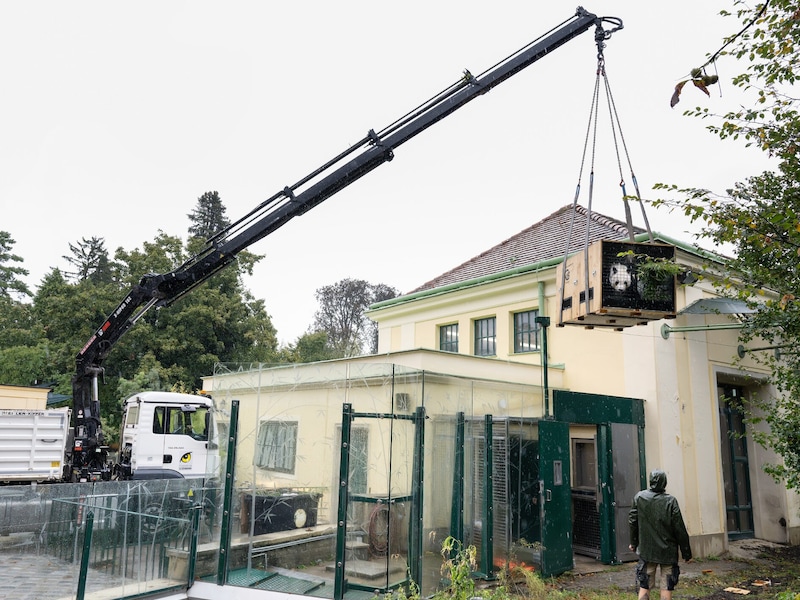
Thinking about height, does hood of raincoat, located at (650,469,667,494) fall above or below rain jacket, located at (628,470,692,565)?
above

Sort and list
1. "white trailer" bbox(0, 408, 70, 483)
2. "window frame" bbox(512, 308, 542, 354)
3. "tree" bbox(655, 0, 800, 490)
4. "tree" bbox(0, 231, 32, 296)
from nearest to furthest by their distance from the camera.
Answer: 1. "tree" bbox(655, 0, 800, 490)
2. "white trailer" bbox(0, 408, 70, 483)
3. "window frame" bbox(512, 308, 542, 354)
4. "tree" bbox(0, 231, 32, 296)

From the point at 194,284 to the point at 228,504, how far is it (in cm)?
514

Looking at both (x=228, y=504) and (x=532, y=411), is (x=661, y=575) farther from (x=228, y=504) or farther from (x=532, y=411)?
(x=228, y=504)

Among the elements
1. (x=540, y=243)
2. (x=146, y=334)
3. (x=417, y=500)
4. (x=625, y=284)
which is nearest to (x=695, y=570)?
(x=417, y=500)

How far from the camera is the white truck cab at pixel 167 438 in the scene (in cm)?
1602

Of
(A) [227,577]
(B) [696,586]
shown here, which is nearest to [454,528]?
(A) [227,577]

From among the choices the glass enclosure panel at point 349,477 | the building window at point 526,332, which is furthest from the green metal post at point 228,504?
the building window at point 526,332

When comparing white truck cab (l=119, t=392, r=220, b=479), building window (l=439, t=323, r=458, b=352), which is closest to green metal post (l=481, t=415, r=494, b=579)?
building window (l=439, t=323, r=458, b=352)

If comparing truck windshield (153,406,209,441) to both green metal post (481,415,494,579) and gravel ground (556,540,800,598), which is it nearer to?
green metal post (481,415,494,579)

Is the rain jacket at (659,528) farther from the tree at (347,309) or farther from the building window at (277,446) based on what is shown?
the tree at (347,309)

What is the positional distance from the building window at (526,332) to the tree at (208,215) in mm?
39571

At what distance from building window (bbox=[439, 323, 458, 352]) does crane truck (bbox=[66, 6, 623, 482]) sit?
21.2 feet

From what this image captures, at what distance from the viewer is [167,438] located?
1638cm

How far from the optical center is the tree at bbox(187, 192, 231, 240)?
50.8 m
